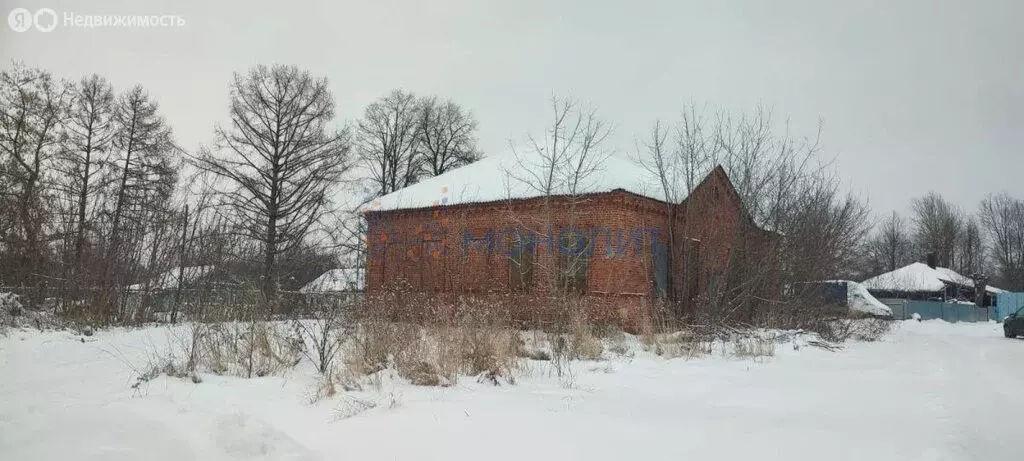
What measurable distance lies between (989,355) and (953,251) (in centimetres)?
5461

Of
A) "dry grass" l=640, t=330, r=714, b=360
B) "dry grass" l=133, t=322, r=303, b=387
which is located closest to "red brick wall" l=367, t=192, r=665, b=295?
"dry grass" l=640, t=330, r=714, b=360

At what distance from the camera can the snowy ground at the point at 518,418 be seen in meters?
4.50

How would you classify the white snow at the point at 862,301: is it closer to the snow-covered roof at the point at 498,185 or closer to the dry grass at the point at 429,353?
the snow-covered roof at the point at 498,185

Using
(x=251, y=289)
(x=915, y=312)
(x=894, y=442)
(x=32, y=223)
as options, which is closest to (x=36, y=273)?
(x=32, y=223)

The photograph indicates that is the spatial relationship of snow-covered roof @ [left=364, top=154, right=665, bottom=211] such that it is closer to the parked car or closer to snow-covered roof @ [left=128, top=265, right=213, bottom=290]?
snow-covered roof @ [left=128, top=265, right=213, bottom=290]

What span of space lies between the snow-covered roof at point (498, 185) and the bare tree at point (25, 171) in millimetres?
9197

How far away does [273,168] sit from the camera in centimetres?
2970

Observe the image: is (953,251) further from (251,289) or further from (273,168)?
(251,289)

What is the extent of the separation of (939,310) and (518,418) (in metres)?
43.7

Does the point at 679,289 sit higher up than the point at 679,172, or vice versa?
the point at 679,172

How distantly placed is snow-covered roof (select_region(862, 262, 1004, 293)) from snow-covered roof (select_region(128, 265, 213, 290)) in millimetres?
45096

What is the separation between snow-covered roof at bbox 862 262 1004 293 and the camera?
47969 mm

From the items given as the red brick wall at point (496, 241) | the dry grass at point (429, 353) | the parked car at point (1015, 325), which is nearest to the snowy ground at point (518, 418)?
the dry grass at point (429, 353)

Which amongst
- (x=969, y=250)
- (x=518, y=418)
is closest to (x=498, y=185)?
(x=518, y=418)
